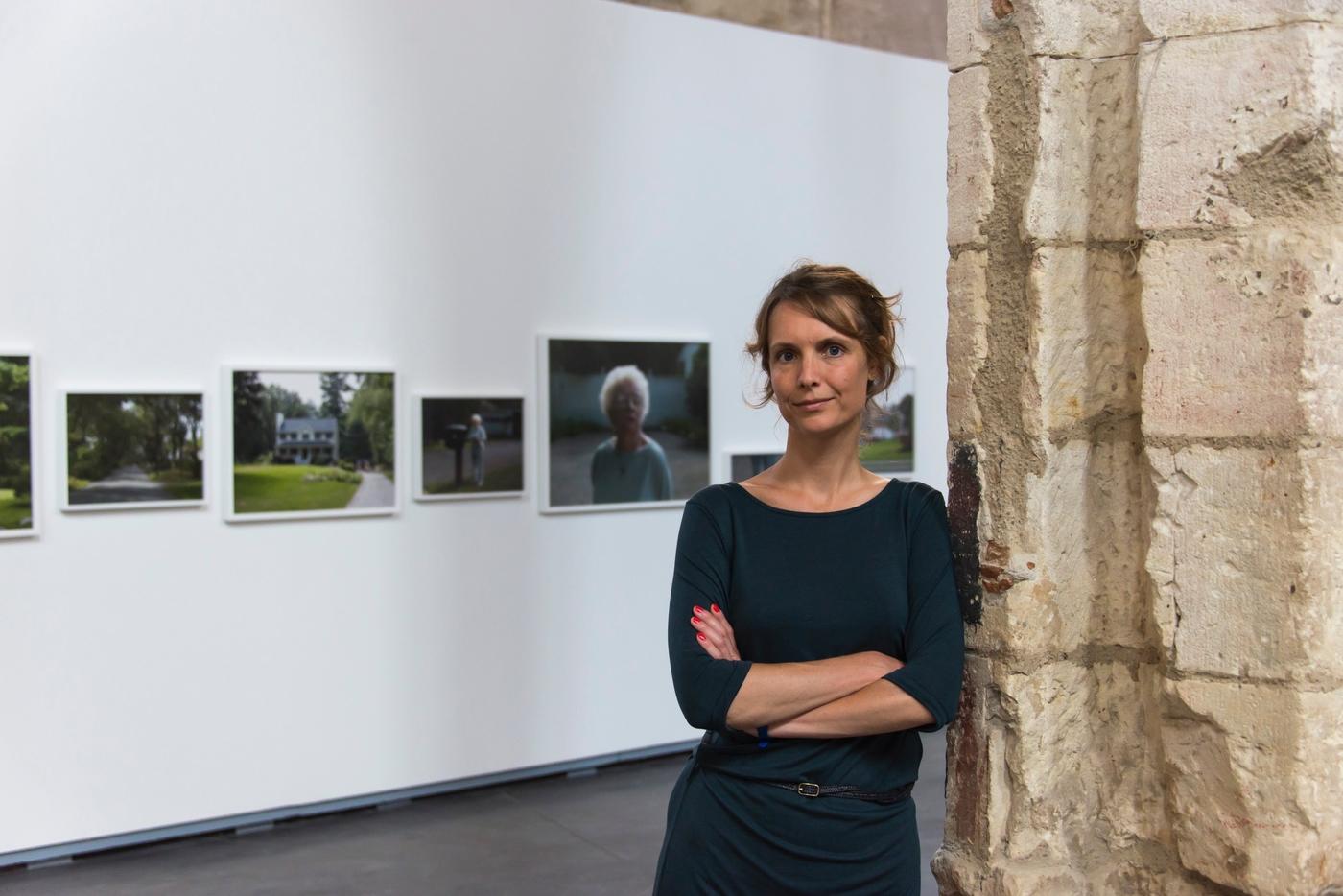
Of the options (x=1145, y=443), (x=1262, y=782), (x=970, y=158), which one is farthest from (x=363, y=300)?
(x=1262, y=782)

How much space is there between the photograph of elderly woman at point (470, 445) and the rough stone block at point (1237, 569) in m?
4.38

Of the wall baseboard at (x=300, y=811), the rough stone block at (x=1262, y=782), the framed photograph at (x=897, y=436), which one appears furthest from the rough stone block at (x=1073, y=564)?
the framed photograph at (x=897, y=436)

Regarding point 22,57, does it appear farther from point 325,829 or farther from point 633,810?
point 633,810

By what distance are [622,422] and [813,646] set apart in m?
4.58

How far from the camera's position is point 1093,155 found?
2.48 meters

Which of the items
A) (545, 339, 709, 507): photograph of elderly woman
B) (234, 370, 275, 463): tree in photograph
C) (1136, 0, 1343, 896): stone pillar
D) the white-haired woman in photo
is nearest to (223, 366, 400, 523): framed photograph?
(234, 370, 275, 463): tree in photograph

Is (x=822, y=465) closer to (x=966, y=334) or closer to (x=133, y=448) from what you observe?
(x=966, y=334)

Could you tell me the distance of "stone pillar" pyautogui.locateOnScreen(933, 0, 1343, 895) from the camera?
219 cm

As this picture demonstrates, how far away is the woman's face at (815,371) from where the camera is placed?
7.64 ft

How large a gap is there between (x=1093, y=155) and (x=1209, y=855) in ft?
4.16

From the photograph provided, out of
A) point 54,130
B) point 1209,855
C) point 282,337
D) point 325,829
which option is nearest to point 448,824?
point 325,829

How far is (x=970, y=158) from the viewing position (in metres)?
2.56

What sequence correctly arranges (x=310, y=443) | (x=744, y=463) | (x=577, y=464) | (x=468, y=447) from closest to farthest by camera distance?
1. (x=310, y=443)
2. (x=468, y=447)
3. (x=577, y=464)
4. (x=744, y=463)

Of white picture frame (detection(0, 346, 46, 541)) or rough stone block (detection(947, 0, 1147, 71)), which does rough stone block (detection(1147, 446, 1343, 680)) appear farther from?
white picture frame (detection(0, 346, 46, 541))
